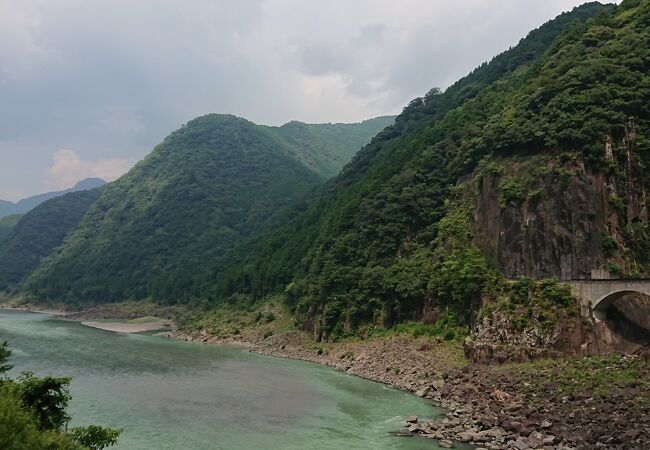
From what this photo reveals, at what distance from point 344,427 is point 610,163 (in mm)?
39272

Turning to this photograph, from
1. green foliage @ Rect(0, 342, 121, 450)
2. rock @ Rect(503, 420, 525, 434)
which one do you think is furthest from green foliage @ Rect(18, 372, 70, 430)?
rock @ Rect(503, 420, 525, 434)

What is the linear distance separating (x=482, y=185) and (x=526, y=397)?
Result: 108ft

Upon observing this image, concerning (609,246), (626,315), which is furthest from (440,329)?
(609,246)

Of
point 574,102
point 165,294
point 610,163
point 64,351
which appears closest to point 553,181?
point 610,163

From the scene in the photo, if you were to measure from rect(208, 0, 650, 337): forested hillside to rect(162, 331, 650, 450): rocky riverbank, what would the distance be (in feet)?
30.8

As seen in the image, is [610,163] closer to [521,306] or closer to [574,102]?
[574,102]

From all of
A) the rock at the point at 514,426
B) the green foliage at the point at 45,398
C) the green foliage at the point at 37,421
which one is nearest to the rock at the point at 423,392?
the rock at the point at 514,426

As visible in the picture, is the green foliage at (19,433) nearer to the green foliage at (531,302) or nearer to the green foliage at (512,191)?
the green foliage at (531,302)

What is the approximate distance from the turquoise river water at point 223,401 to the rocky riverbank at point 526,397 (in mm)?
2298

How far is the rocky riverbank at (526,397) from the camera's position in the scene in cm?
3086

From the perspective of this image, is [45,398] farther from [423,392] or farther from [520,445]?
[423,392]

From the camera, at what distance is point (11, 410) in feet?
51.1

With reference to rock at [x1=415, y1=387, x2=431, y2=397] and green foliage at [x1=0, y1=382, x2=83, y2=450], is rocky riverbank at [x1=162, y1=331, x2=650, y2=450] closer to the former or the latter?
rock at [x1=415, y1=387, x2=431, y2=397]

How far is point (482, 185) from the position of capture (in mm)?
65812
